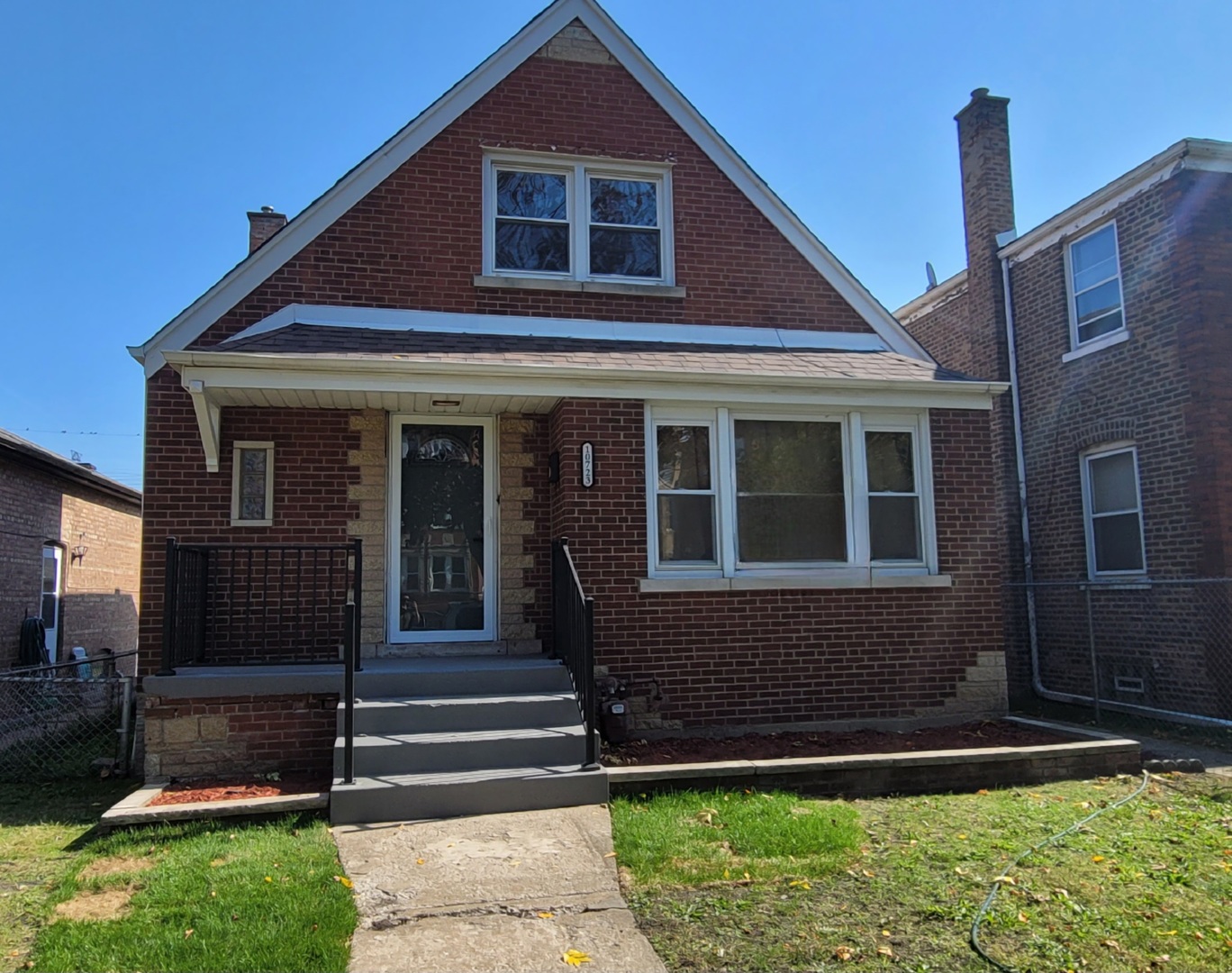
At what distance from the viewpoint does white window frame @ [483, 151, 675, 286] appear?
29.5 feet

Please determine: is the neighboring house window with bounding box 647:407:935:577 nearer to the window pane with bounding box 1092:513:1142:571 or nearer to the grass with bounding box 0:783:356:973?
the window pane with bounding box 1092:513:1142:571

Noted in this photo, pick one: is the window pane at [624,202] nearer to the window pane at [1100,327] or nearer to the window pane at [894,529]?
the window pane at [894,529]

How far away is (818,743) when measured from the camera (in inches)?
296

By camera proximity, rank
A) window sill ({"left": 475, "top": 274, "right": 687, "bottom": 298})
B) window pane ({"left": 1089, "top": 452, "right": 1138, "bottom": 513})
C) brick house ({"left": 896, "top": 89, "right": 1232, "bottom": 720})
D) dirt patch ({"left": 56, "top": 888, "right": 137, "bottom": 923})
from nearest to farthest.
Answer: dirt patch ({"left": 56, "top": 888, "right": 137, "bottom": 923})
window sill ({"left": 475, "top": 274, "right": 687, "bottom": 298})
brick house ({"left": 896, "top": 89, "right": 1232, "bottom": 720})
window pane ({"left": 1089, "top": 452, "right": 1138, "bottom": 513})

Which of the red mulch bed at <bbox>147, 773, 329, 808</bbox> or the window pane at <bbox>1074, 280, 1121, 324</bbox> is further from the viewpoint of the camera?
the window pane at <bbox>1074, 280, 1121, 324</bbox>

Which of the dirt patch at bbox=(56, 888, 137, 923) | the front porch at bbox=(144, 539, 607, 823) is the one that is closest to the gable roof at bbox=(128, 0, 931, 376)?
the front porch at bbox=(144, 539, 607, 823)

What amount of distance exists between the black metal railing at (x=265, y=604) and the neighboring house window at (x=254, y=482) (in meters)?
0.33

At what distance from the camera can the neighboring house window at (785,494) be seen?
8219 millimetres

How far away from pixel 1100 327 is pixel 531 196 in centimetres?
708

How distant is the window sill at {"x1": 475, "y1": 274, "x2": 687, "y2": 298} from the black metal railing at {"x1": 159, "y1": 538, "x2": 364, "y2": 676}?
2.93 meters

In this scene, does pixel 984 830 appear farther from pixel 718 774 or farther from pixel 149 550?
pixel 149 550

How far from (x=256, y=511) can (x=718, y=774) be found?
4.53 meters

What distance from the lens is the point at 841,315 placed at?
31.8 feet

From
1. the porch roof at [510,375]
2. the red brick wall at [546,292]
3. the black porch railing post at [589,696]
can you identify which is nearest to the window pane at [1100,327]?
the porch roof at [510,375]
